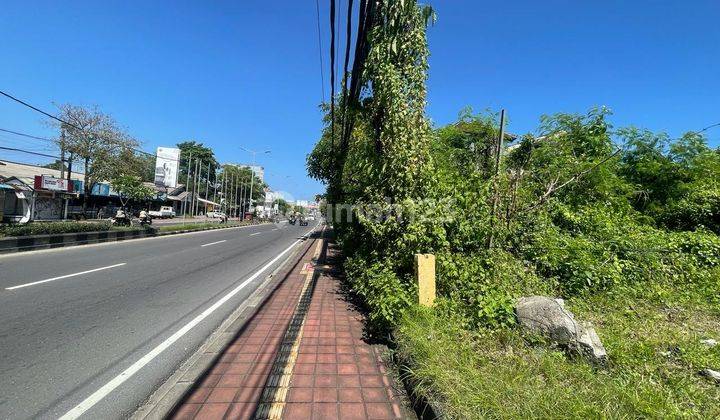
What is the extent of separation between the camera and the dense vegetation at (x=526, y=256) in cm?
318

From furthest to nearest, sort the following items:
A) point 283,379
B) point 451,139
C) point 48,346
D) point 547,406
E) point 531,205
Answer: point 451,139 < point 531,205 < point 48,346 < point 283,379 < point 547,406

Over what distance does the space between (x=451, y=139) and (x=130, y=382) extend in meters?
10.9

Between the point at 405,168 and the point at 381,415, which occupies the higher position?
the point at 405,168

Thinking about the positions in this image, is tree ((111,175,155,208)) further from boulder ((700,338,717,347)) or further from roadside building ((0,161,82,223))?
boulder ((700,338,717,347))

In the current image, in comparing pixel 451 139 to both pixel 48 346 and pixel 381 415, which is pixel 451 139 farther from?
pixel 48 346

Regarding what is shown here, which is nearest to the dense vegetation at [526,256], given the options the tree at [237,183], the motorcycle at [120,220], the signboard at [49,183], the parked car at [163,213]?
the motorcycle at [120,220]

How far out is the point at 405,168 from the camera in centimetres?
620

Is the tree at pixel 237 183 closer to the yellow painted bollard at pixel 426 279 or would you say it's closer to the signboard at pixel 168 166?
the signboard at pixel 168 166

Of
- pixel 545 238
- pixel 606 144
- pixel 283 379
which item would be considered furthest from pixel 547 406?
pixel 606 144

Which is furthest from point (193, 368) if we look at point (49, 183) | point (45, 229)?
point (49, 183)

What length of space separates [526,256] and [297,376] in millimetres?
4569

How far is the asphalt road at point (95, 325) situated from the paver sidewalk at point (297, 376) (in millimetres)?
686

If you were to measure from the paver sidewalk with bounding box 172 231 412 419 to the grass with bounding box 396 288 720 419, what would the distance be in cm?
50

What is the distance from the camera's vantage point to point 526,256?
6422 mm
